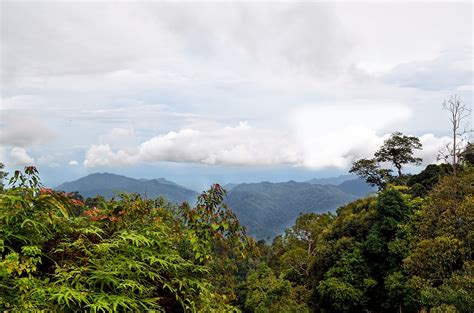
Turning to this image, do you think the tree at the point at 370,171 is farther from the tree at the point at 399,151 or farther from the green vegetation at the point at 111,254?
the green vegetation at the point at 111,254

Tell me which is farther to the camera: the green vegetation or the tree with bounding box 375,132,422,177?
the tree with bounding box 375,132,422,177

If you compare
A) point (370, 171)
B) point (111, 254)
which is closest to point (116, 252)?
point (111, 254)

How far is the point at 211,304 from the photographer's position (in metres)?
3.25

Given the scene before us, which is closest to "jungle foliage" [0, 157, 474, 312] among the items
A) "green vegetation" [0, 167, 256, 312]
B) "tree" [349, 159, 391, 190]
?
"green vegetation" [0, 167, 256, 312]

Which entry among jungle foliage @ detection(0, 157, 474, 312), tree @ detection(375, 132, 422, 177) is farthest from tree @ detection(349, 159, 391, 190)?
jungle foliage @ detection(0, 157, 474, 312)

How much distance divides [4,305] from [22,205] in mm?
761

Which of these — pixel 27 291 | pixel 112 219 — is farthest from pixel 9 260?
pixel 112 219

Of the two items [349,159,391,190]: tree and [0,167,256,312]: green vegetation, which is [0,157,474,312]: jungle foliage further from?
[349,159,391,190]: tree

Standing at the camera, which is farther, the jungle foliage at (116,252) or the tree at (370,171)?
the tree at (370,171)

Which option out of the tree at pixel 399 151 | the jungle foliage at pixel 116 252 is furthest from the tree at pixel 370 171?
the jungle foliage at pixel 116 252

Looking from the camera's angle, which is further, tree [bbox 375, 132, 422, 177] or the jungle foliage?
tree [bbox 375, 132, 422, 177]

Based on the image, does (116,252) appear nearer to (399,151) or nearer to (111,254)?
(111,254)

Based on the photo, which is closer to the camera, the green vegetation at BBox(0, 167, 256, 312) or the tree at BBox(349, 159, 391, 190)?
the green vegetation at BBox(0, 167, 256, 312)

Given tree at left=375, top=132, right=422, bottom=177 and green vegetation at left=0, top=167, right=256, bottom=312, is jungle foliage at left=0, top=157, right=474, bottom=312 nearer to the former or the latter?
green vegetation at left=0, top=167, right=256, bottom=312
